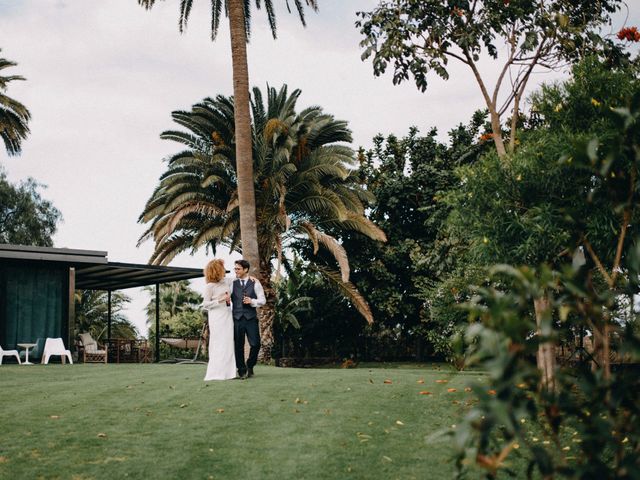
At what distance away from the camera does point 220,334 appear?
41.0 ft

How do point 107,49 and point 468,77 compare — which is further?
point 107,49

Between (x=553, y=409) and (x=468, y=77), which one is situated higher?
(x=468, y=77)

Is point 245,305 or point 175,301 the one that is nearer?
point 245,305

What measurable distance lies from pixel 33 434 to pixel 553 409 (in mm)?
6517

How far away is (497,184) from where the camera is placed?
1079cm

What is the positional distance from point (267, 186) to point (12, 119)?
13385 mm

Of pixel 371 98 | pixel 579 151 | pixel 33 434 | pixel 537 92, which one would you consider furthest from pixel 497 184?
pixel 371 98

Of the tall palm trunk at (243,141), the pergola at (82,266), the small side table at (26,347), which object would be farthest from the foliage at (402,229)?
the small side table at (26,347)

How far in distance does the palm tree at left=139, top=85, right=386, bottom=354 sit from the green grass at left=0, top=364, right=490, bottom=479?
1297 centimetres

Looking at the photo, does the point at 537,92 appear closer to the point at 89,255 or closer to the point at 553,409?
the point at 553,409

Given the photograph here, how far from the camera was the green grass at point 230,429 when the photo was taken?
22.0 ft

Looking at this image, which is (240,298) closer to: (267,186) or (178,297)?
(267,186)

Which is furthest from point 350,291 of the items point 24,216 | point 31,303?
point 24,216

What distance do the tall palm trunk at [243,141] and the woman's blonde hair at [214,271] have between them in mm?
6903
